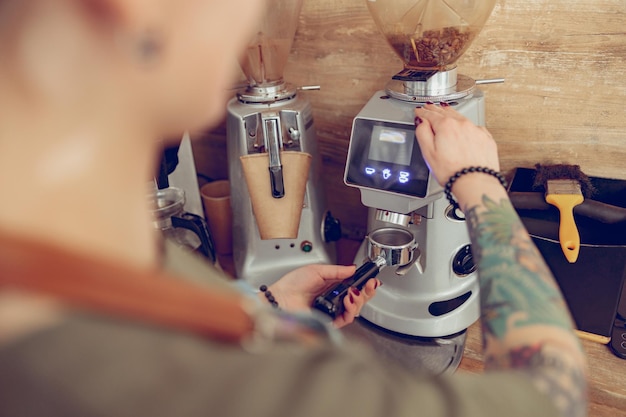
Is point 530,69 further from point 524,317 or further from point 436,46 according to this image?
point 524,317

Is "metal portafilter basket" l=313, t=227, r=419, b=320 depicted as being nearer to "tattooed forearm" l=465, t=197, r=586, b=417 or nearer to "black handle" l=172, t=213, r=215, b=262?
"tattooed forearm" l=465, t=197, r=586, b=417

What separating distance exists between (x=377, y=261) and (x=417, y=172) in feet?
0.61

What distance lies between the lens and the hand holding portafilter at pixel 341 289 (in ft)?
3.02

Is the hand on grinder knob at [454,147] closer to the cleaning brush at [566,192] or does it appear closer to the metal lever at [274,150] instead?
the cleaning brush at [566,192]

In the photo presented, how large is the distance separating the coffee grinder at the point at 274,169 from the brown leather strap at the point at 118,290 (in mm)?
786

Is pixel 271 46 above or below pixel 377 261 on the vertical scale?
above

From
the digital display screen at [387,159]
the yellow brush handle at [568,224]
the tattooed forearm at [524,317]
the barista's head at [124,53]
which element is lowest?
the yellow brush handle at [568,224]

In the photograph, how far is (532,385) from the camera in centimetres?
47

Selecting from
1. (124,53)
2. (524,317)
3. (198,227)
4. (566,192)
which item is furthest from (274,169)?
(124,53)

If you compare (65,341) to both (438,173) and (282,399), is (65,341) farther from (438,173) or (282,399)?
(438,173)

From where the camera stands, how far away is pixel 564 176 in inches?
42.4

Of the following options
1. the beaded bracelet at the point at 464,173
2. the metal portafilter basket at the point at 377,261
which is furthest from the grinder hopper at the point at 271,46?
the beaded bracelet at the point at 464,173

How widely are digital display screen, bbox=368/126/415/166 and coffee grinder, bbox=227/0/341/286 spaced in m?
0.21

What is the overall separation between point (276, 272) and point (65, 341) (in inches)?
37.4
